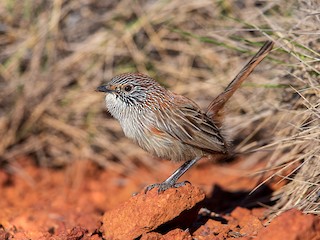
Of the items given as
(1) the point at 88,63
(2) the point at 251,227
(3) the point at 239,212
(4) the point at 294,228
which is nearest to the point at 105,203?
(1) the point at 88,63

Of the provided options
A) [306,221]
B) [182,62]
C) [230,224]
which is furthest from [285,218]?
[182,62]

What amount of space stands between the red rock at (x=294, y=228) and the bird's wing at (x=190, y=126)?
4.04 ft

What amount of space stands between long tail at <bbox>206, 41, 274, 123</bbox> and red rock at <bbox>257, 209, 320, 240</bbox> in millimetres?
1525

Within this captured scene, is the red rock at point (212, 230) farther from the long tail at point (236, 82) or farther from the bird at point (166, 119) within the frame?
the long tail at point (236, 82)

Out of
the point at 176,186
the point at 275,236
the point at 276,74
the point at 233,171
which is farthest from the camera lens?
the point at 233,171

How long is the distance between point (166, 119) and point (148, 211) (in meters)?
0.84

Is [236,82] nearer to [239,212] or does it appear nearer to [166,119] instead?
[166,119]

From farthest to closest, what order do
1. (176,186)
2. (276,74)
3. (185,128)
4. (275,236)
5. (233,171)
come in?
(233,171), (276,74), (185,128), (176,186), (275,236)

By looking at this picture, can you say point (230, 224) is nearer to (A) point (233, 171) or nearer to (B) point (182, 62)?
(A) point (233, 171)

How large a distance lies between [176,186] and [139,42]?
3.27m

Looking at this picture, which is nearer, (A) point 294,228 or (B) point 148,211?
(A) point 294,228

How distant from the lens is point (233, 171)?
7.11 m

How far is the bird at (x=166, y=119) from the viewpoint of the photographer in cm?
476

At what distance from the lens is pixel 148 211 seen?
430cm
